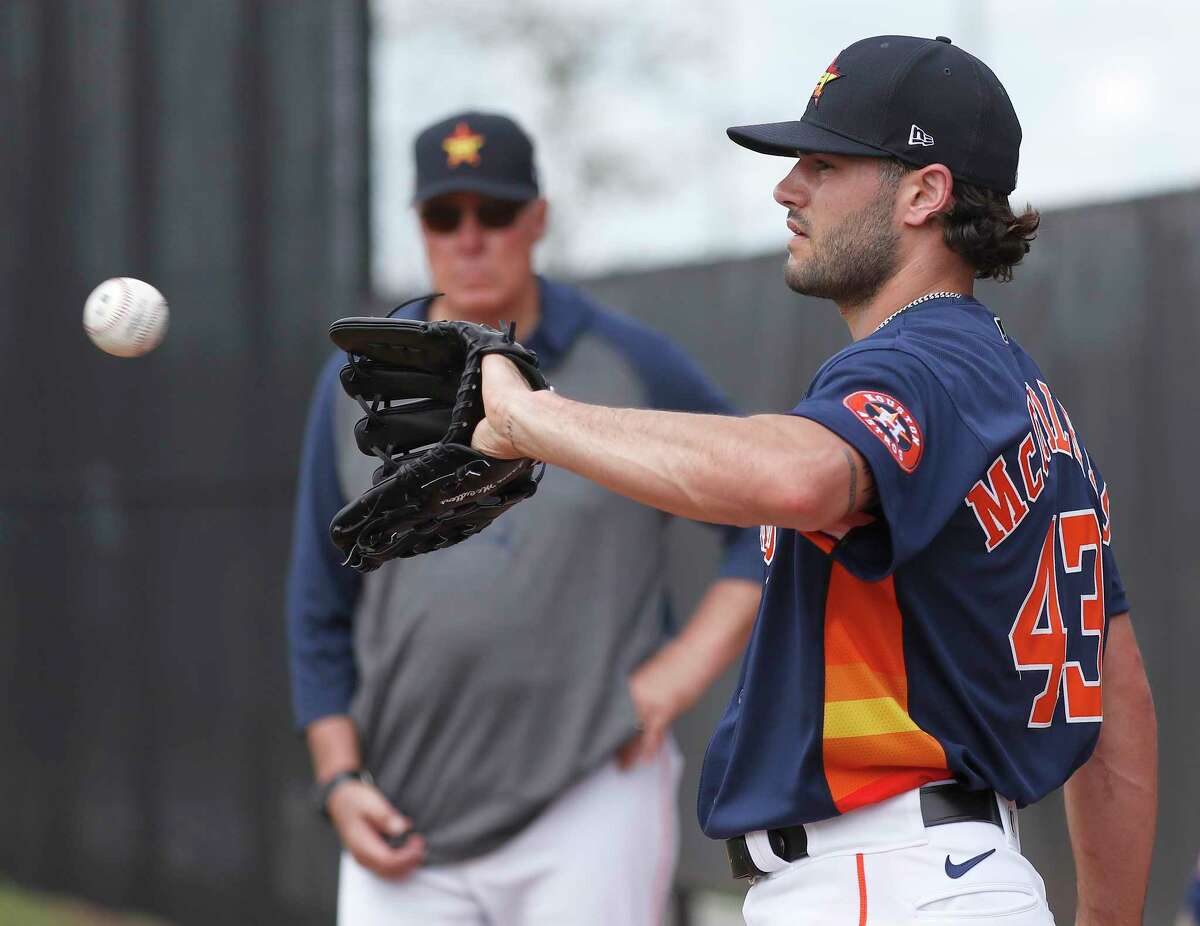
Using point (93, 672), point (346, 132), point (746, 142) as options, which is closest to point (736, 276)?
point (346, 132)

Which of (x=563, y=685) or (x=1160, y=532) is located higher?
(x=1160, y=532)

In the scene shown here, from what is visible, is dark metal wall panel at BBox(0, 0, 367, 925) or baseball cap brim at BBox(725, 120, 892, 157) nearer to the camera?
baseball cap brim at BBox(725, 120, 892, 157)

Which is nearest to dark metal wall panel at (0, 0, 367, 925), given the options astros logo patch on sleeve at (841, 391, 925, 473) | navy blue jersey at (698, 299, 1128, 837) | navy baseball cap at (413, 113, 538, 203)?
navy baseball cap at (413, 113, 538, 203)

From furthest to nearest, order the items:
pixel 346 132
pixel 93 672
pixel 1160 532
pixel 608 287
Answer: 1. pixel 93 672
2. pixel 346 132
3. pixel 608 287
4. pixel 1160 532

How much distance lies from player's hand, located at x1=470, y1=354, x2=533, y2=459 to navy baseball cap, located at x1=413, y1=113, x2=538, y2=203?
4.54 ft

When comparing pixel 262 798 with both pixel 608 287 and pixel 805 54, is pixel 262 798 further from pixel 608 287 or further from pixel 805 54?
pixel 805 54

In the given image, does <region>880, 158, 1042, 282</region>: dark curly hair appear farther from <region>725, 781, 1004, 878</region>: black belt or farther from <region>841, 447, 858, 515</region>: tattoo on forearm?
<region>725, 781, 1004, 878</region>: black belt

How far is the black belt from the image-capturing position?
6.66 feet

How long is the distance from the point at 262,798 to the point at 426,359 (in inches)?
159

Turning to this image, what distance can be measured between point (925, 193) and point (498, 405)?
0.65 metres

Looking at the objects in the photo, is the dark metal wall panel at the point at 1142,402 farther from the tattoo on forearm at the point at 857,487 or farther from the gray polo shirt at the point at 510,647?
the tattoo on forearm at the point at 857,487

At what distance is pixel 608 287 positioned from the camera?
195 inches

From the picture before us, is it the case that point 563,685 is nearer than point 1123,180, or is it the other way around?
point 563,685

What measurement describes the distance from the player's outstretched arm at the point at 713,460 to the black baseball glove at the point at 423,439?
6.4 inches
